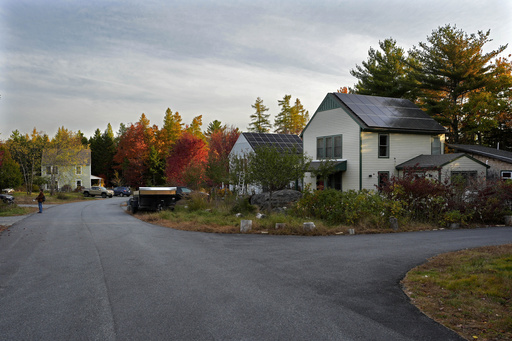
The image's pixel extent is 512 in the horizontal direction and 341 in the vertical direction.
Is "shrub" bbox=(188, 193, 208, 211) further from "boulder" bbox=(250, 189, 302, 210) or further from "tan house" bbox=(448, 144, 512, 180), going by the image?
"tan house" bbox=(448, 144, 512, 180)

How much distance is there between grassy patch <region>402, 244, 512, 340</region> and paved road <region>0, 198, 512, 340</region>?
0.90 feet

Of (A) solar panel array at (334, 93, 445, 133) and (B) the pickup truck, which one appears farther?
(B) the pickup truck

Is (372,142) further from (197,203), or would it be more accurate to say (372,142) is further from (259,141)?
(259,141)

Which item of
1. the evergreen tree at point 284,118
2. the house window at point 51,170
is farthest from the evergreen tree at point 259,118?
the house window at point 51,170

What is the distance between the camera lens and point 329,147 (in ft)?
89.2

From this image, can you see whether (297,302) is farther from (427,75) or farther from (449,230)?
(427,75)

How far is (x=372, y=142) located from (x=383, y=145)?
2.93 ft

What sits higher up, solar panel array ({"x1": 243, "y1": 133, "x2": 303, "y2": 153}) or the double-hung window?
solar panel array ({"x1": 243, "y1": 133, "x2": 303, "y2": 153})

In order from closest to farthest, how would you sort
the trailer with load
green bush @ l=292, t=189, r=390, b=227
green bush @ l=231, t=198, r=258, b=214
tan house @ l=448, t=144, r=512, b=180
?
green bush @ l=292, t=189, r=390, b=227 < green bush @ l=231, t=198, r=258, b=214 < the trailer with load < tan house @ l=448, t=144, r=512, b=180

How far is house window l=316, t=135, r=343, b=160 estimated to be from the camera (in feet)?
86.1

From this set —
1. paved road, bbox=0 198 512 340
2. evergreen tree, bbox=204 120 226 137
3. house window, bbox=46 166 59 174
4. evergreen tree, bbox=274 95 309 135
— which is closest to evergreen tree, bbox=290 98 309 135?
evergreen tree, bbox=274 95 309 135

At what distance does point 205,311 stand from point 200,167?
23.7 meters

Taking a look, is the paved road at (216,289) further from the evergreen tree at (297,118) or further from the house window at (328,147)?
the evergreen tree at (297,118)

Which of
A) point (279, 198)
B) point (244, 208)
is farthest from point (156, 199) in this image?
point (279, 198)
